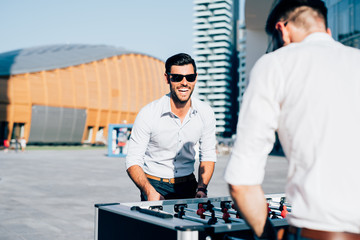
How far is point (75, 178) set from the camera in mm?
13750

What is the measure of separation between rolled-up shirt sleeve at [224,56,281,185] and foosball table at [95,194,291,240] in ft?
1.57

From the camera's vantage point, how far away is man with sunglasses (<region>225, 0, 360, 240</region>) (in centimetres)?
138

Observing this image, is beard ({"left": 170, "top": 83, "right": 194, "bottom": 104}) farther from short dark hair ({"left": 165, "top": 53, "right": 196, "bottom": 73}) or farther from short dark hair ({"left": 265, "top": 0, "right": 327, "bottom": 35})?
short dark hair ({"left": 265, "top": 0, "right": 327, "bottom": 35})

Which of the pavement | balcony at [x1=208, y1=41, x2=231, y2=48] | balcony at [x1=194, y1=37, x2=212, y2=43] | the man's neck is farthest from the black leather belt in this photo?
balcony at [x1=194, y1=37, x2=212, y2=43]

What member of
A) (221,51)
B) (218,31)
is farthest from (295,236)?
(218,31)

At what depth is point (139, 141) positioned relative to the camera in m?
3.41

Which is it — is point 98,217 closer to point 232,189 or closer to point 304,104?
point 232,189

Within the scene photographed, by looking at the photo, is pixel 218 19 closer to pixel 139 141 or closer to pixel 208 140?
pixel 208 140

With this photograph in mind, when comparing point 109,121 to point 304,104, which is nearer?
point 304,104

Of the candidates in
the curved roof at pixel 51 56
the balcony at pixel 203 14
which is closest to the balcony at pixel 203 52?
the balcony at pixel 203 14

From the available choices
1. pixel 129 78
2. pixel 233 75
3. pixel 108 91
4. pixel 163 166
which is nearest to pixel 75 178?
pixel 163 166

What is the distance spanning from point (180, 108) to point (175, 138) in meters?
0.27

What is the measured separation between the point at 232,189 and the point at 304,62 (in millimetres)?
515

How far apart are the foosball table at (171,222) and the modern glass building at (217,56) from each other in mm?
139231
